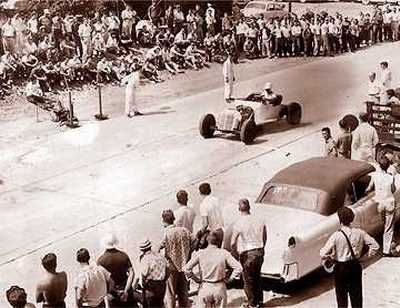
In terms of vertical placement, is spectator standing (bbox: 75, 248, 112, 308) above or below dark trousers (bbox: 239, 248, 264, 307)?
above

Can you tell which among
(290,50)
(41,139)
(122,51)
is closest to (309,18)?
(290,50)

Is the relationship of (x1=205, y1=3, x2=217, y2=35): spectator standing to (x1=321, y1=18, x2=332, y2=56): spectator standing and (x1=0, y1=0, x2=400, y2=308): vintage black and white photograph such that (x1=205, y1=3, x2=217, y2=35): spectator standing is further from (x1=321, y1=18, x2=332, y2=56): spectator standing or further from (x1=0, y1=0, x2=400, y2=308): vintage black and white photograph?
(x1=321, y1=18, x2=332, y2=56): spectator standing

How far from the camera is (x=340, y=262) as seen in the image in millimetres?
9234

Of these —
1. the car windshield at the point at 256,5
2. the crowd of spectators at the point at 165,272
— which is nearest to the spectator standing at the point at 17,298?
the crowd of spectators at the point at 165,272

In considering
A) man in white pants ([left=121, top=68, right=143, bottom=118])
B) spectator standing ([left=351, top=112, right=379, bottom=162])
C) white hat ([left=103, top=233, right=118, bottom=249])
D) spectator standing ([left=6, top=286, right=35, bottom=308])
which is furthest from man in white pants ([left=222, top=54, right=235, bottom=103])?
spectator standing ([left=6, top=286, right=35, bottom=308])

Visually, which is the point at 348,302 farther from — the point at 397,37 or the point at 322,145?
the point at 397,37

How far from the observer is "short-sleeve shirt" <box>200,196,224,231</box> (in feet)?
35.6

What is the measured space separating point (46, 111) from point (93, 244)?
9.88 m

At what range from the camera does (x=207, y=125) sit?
61.5 feet

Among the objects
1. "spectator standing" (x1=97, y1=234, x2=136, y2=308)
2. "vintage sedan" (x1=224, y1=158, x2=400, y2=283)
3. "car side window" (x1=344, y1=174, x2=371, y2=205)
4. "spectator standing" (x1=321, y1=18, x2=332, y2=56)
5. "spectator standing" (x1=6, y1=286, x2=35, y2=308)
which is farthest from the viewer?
"spectator standing" (x1=321, y1=18, x2=332, y2=56)

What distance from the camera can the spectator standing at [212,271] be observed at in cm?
898

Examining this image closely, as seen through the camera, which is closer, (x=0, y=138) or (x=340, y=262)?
(x=340, y=262)

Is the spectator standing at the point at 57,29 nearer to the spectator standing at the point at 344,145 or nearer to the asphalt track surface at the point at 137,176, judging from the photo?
the asphalt track surface at the point at 137,176

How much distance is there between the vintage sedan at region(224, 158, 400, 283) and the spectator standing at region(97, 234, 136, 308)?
2.07m
